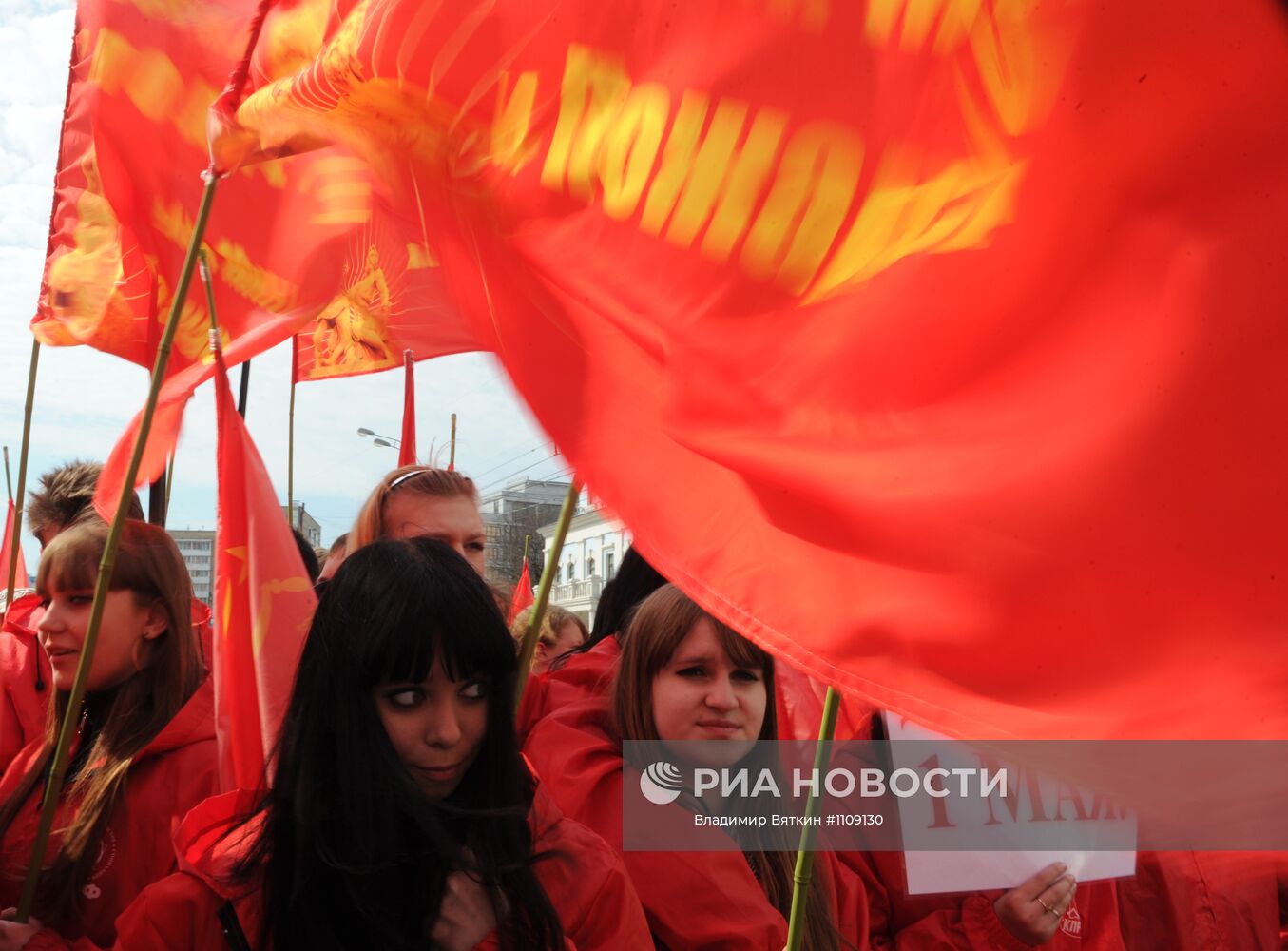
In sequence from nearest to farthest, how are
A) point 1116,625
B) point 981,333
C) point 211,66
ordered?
point 1116,625
point 981,333
point 211,66

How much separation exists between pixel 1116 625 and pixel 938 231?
0.40 metres

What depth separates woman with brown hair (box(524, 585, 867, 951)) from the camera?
1875 mm

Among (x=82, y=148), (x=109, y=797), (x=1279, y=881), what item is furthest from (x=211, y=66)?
(x=1279, y=881)

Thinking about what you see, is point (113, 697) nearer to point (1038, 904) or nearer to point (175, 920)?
point (175, 920)

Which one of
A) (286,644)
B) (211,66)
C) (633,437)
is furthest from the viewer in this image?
(211,66)

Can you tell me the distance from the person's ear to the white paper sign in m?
1.39

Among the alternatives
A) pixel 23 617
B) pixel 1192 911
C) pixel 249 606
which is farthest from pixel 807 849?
pixel 23 617

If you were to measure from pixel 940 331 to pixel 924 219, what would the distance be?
0.37 ft

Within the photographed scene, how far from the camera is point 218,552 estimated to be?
2477mm

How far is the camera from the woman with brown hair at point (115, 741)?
80.5 inches

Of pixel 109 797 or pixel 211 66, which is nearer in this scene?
pixel 109 797

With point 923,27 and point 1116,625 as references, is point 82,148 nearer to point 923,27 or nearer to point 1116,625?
point 923,27

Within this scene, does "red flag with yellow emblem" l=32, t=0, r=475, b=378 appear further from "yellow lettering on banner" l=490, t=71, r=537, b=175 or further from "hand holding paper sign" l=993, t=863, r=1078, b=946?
"hand holding paper sign" l=993, t=863, r=1078, b=946

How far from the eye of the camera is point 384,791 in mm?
1536
